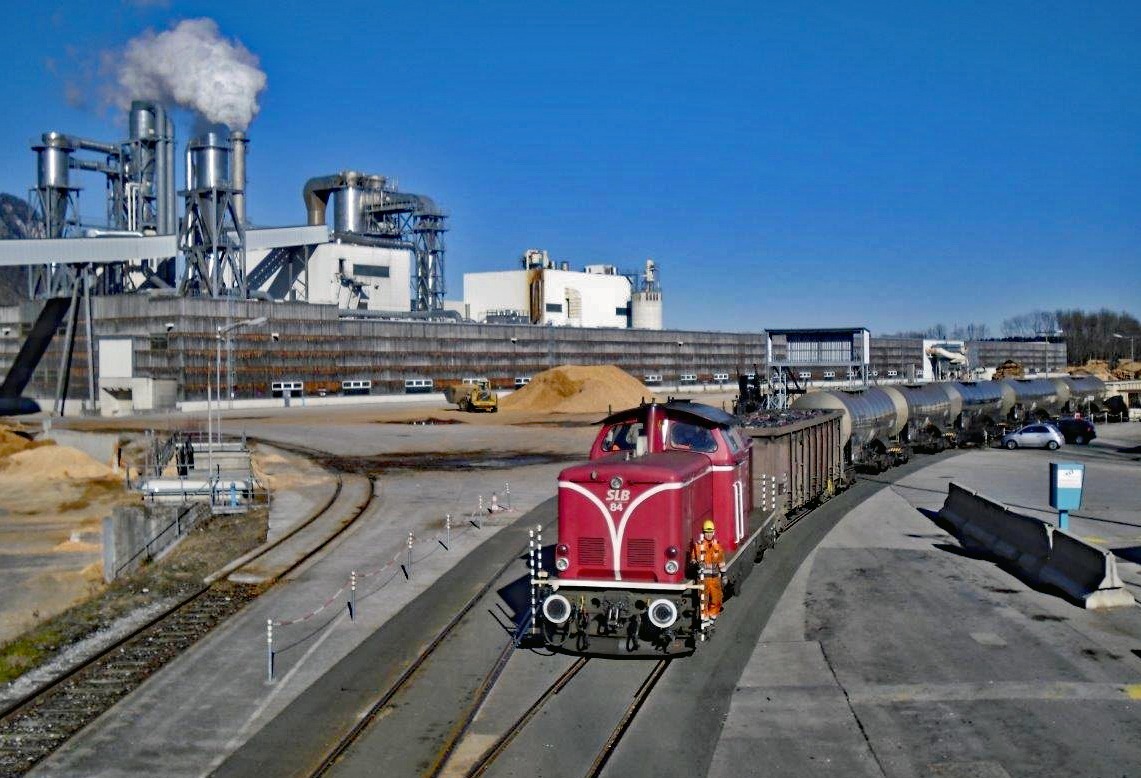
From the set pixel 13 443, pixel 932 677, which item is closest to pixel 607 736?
pixel 932 677

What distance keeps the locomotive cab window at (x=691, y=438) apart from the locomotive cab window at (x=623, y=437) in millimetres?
617

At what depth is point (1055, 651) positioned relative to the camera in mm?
16172

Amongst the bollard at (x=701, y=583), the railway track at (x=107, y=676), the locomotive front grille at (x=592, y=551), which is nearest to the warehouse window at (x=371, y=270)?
the railway track at (x=107, y=676)

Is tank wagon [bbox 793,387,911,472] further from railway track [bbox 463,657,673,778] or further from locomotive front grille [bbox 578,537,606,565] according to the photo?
railway track [bbox 463,657,673,778]

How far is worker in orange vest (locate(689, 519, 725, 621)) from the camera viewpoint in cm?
1497

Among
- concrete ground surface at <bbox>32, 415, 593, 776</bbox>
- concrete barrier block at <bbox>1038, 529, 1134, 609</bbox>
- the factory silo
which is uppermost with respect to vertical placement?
the factory silo

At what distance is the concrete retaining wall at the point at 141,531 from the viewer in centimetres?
2573

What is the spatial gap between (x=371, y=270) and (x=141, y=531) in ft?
266

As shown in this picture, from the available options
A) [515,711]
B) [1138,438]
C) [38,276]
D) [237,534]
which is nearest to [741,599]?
[515,711]

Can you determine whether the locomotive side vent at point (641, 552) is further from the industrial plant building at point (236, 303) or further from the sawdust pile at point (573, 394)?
the sawdust pile at point (573, 394)

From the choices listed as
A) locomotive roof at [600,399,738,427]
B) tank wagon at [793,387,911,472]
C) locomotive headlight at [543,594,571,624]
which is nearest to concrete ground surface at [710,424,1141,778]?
locomotive headlight at [543,594,571,624]

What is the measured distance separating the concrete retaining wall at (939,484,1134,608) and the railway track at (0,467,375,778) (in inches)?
654

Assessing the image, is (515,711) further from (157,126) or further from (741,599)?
(157,126)

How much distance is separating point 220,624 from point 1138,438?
64.8m
